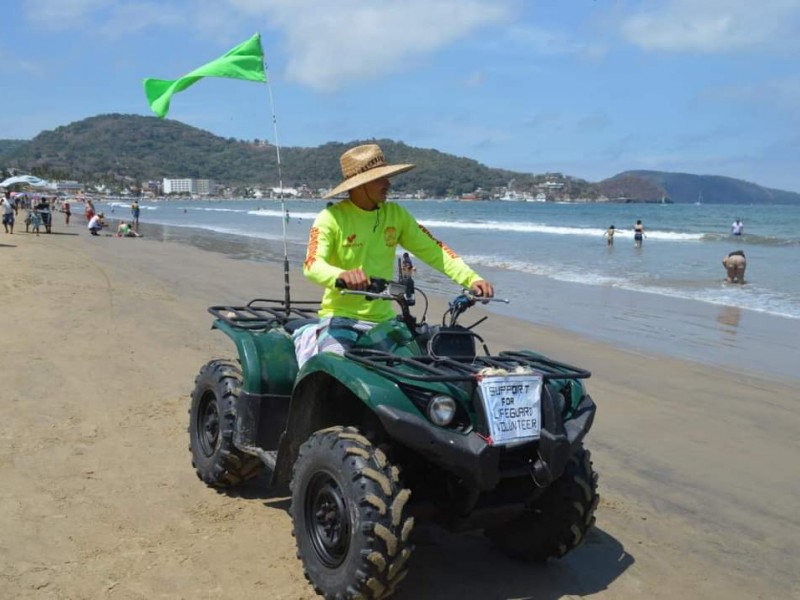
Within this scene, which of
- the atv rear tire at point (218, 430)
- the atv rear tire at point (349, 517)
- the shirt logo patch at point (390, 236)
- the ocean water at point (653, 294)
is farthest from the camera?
the ocean water at point (653, 294)

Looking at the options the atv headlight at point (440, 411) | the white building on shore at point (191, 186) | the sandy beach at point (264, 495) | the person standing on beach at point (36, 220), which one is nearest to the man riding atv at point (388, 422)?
the atv headlight at point (440, 411)

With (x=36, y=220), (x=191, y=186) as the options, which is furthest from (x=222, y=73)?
(x=191, y=186)

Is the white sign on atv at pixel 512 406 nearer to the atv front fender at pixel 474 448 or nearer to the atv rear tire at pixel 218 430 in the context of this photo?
the atv front fender at pixel 474 448

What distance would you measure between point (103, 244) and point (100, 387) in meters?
21.1

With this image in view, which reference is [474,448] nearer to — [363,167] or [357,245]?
[357,245]

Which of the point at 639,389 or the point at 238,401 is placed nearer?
the point at 238,401

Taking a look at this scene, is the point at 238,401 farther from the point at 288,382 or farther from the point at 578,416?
the point at 578,416

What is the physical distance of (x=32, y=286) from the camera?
13312 mm

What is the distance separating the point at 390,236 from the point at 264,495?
195 cm

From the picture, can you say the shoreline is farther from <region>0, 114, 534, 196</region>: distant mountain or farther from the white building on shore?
the white building on shore

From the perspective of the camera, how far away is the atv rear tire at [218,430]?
186 inches

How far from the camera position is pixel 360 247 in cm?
422

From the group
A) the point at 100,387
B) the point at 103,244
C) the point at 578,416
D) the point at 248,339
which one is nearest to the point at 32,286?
the point at 100,387

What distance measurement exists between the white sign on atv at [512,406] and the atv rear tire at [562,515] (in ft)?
1.92
